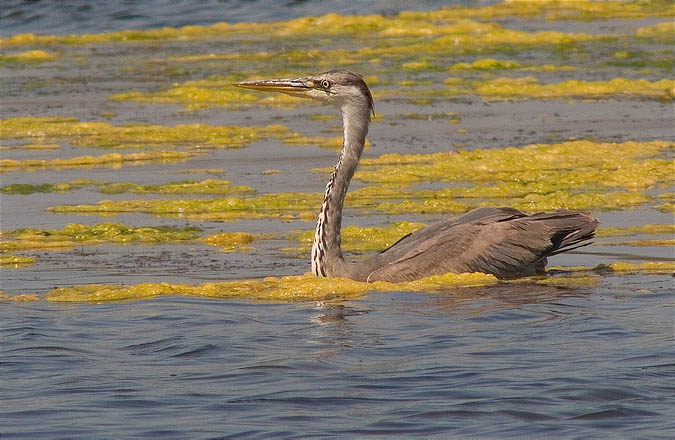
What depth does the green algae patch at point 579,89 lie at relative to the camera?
2031 cm

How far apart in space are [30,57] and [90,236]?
16.4 metres

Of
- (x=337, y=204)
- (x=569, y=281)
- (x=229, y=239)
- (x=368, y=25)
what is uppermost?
(x=368, y=25)

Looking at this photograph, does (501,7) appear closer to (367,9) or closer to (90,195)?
(367,9)

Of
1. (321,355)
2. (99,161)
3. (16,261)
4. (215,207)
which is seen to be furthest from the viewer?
(99,161)

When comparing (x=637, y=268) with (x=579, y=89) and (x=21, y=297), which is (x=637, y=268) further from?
(x=579, y=89)

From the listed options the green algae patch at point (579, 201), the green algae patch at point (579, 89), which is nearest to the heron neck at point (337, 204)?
the green algae patch at point (579, 201)

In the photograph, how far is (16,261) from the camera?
10859 mm

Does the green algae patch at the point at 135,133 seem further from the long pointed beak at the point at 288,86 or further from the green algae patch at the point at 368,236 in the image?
the long pointed beak at the point at 288,86

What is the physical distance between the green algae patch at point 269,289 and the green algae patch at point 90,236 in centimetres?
187

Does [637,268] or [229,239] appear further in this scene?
[229,239]

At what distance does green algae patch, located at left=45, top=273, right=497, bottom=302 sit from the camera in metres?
9.48

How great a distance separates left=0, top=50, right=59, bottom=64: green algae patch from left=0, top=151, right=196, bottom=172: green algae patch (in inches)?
440

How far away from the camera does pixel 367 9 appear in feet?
114

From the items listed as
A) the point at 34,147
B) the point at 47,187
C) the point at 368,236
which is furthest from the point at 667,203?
the point at 34,147
